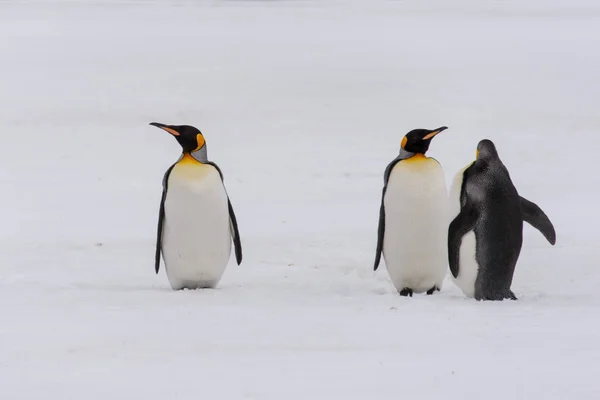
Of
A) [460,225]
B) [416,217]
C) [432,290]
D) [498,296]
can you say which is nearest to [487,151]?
[460,225]

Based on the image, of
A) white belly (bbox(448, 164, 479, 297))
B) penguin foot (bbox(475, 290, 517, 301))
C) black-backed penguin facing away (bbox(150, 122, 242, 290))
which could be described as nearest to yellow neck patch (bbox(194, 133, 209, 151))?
black-backed penguin facing away (bbox(150, 122, 242, 290))

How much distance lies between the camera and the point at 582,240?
271 inches

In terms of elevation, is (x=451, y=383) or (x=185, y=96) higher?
(x=451, y=383)

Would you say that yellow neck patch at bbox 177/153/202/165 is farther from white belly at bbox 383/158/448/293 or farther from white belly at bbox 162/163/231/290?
white belly at bbox 383/158/448/293

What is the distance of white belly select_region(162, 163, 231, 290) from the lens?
496 centimetres

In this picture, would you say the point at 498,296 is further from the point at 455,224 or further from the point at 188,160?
the point at 188,160

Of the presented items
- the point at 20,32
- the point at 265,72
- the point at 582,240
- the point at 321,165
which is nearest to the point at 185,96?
the point at 265,72

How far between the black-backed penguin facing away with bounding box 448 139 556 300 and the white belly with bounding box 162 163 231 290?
1.15m

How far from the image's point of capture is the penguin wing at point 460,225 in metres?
4.66

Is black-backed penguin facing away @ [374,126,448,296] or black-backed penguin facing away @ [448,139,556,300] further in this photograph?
black-backed penguin facing away @ [374,126,448,296]

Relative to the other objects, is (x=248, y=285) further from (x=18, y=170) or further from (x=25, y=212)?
(x=18, y=170)

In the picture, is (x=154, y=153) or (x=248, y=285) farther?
(x=154, y=153)

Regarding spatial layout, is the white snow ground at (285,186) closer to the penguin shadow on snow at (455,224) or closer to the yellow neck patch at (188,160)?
the penguin shadow on snow at (455,224)

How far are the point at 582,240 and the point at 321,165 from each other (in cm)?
449
